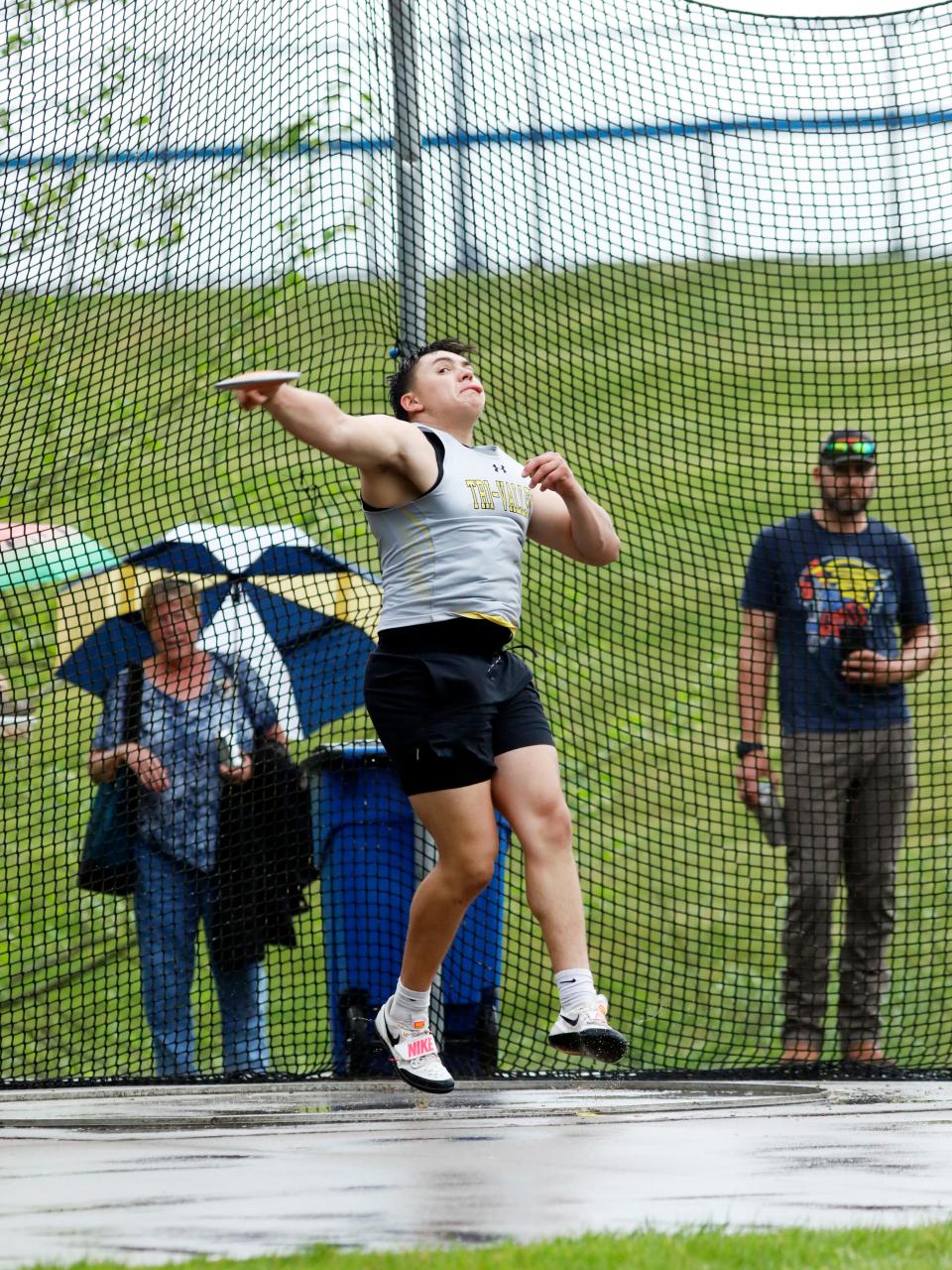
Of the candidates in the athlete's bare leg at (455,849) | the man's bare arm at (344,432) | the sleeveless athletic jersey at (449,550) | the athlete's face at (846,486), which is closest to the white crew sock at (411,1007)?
the athlete's bare leg at (455,849)

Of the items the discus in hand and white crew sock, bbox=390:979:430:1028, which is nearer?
the discus in hand

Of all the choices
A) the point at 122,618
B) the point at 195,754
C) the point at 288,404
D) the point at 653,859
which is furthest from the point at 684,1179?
the point at 653,859

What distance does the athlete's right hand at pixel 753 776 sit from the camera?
22.0 feet

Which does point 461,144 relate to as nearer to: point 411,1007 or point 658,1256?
point 411,1007

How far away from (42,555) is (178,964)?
5.12ft

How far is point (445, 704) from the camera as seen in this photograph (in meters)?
4.54

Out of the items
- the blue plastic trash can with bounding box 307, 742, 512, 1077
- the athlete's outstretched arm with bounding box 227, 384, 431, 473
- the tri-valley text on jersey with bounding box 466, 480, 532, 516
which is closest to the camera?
the athlete's outstretched arm with bounding box 227, 384, 431, 473

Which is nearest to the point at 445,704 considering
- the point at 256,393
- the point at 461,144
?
the point at 256,393

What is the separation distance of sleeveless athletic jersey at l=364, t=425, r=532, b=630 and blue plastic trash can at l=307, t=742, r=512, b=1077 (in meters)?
1.59

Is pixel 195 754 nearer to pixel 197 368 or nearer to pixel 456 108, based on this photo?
pixel 197 368

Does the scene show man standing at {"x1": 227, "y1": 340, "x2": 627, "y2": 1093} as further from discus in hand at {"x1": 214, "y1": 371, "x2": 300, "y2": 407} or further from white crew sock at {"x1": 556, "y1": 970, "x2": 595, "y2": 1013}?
discus in hand at {"x1": 214, "y1": 371, "x2": 300, "y2": 407}

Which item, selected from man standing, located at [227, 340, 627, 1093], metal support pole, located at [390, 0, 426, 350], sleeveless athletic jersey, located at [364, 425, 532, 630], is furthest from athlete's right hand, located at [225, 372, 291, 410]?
metal support pole, located at [390, 0, 426, 350]

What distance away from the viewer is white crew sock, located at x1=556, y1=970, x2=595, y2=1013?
14.6 feet

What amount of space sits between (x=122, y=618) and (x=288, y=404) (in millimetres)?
2506
